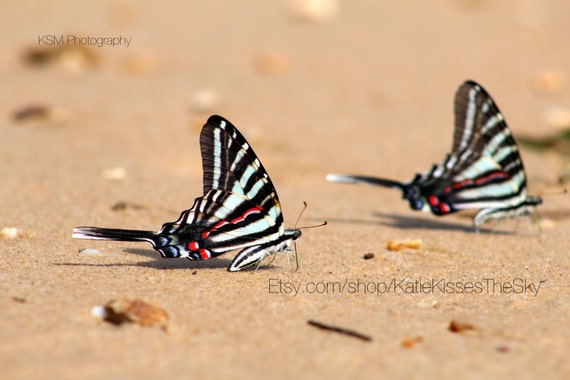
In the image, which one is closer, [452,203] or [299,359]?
[299,359]

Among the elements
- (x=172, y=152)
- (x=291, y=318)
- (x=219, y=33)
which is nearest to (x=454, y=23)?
(x=219, y=33)

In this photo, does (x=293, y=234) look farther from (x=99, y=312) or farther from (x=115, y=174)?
(x=115, y=174)

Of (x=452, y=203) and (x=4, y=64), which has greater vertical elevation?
(x=4, y=64)

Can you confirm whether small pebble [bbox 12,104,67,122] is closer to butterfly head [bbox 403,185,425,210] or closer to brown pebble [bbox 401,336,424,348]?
butterfly head [bbox 403,185,425,210]

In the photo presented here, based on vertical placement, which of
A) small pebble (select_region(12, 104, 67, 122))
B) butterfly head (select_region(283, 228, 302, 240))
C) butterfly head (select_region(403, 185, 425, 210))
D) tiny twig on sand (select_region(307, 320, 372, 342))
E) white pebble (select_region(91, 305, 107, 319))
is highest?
small pebble (select_region(12, 104, 67, 122))

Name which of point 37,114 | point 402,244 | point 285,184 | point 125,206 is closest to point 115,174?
point 125,206

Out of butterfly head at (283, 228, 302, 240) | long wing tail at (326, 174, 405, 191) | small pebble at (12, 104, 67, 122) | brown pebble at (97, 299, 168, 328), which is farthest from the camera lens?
small pebble at (12, 104, 67, 122)

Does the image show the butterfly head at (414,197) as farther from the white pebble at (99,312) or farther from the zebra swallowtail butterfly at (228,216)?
the white pebble at (99,312)

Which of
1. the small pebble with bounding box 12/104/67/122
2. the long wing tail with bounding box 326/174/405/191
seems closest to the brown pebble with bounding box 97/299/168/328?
the long wing tail with bounding box 326/174/405/191

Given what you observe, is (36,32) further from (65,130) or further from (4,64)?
(65,130)
